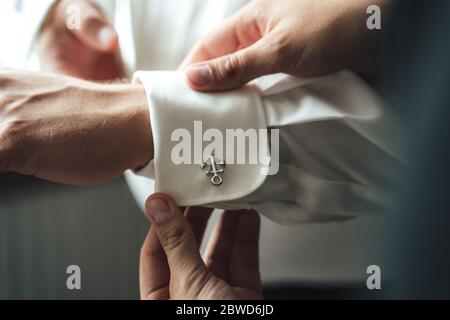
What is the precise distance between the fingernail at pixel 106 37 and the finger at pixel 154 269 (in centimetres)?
20

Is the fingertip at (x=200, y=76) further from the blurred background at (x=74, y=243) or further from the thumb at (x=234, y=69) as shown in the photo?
the blurred background at (x=74, y=243)

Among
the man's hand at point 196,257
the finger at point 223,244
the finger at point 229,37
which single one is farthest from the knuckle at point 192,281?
the finger at point 229,37

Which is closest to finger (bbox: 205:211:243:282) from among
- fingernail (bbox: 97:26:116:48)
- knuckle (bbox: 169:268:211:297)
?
knuckle (bbox: 169:268:211:297)

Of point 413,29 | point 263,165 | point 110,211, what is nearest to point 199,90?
point 263,165

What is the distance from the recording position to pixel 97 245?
71 centimetres

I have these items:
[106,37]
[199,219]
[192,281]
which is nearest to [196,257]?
[192,281]

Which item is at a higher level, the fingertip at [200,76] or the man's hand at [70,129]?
the fingertip at [200,76]

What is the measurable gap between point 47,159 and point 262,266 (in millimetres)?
308

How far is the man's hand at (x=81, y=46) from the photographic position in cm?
56

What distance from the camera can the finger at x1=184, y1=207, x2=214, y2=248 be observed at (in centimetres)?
55

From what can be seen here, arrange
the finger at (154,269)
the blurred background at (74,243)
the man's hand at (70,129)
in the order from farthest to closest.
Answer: the blurred background at (74,243)
the finger at (154,269)
the man's hand at (70,129)

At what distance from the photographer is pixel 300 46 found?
1.46ft

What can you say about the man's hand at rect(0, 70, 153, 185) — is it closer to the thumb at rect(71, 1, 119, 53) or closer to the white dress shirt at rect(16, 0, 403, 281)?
the white dress shirt at rect(16, 0, 403, 281)
